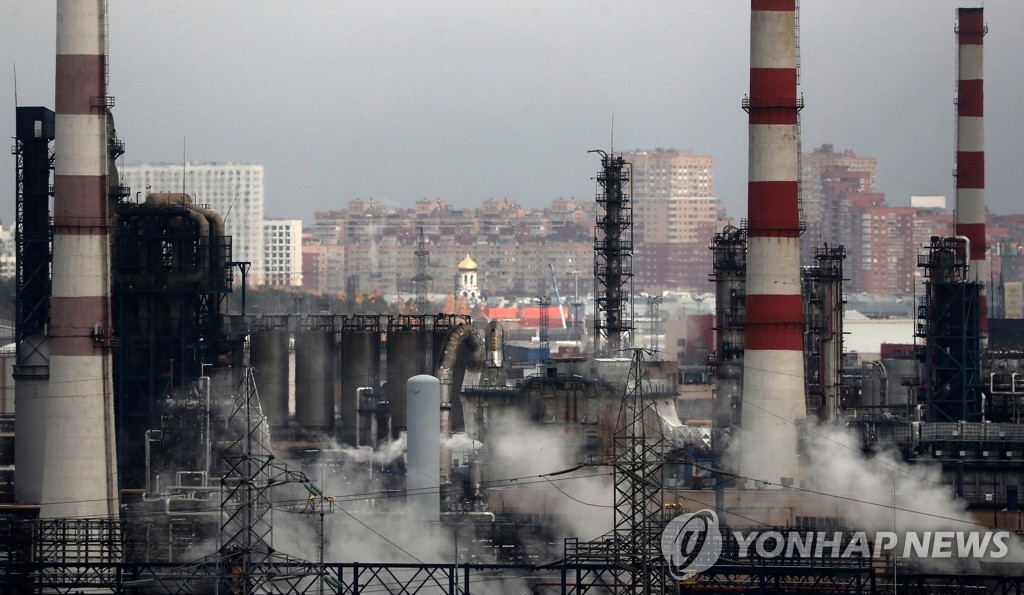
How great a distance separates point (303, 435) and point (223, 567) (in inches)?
844

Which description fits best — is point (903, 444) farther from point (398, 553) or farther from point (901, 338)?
point (901, 338)

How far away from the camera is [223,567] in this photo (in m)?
23.5

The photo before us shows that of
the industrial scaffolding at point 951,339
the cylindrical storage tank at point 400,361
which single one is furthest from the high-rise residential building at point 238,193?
the industrial scaffolding at point 951,339

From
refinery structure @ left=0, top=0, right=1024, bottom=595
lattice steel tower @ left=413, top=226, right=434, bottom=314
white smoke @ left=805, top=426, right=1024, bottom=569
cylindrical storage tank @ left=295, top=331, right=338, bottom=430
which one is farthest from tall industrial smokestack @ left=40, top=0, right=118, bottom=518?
lattice steel tower @ left=413, top=226, right=434, bottom=314

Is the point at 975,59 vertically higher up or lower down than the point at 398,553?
higher up

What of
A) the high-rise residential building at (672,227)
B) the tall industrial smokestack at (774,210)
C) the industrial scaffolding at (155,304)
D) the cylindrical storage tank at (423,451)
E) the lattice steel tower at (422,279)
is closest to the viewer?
the cylindrical storage tank at (423,451)

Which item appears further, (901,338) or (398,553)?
(901,338)

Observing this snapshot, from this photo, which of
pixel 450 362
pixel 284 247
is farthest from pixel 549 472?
pixel 284 247

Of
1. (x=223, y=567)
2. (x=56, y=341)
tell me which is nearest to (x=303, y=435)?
(x=56, y=341)

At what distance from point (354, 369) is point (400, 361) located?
6.21 feet

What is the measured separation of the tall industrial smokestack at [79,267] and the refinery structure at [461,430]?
0.04 m

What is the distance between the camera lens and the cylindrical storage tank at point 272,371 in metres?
44.2

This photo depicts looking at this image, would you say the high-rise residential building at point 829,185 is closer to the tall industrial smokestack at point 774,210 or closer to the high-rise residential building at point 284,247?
the high-rise residential building at point 284,247

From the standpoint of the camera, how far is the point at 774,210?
33.9 meters
